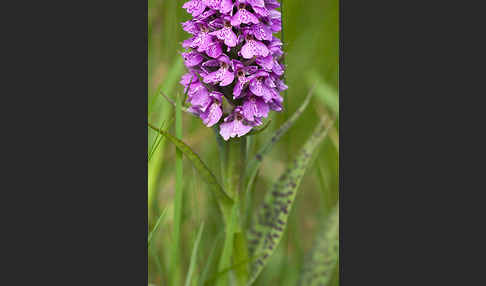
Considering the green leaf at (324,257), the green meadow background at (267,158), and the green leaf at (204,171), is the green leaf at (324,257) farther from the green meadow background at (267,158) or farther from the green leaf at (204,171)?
the green leaf at (204,171)

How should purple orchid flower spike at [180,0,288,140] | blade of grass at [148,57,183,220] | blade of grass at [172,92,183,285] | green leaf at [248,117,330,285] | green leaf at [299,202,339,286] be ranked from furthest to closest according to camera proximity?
green leaf at [299,202,339,286] < blade of grass at [148,57,183,220] < green leaf at [248,117,330,285] < blade of grass at [172,92,183,285] < purple orchid flower spike at [180,0,288,140]

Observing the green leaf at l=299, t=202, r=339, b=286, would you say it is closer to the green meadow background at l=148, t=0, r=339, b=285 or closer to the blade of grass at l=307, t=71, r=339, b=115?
the green meadow background at l=148, t=0, r=339, b=285

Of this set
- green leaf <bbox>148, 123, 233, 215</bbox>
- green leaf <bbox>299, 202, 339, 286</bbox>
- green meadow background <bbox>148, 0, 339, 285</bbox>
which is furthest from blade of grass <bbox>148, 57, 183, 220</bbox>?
green leaf <bbox>299, 202, 339, 286</bbox>

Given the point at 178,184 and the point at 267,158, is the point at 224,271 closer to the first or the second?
the point at 178,184

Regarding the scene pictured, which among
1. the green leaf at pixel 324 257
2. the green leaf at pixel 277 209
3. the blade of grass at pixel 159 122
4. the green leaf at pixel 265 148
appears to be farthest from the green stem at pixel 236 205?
the green leaf at pixel 324 257

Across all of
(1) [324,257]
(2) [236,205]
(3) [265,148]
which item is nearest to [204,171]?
(2) [236,205]
